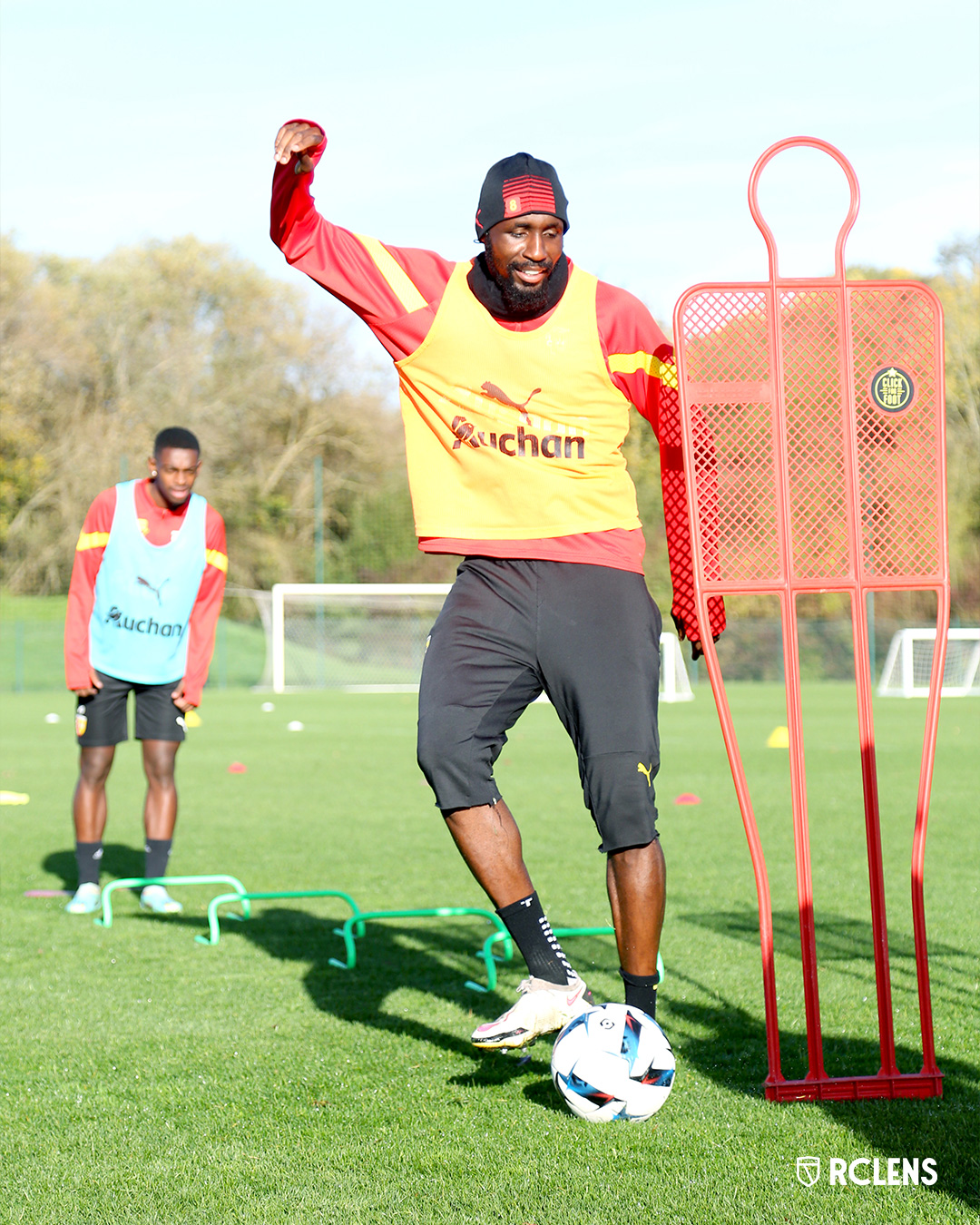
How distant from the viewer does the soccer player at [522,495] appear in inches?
143

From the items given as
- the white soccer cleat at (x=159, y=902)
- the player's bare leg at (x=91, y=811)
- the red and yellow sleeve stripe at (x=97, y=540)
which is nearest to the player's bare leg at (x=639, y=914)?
the white soccer cleat at (x=159, y=902)

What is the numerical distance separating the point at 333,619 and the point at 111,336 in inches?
490

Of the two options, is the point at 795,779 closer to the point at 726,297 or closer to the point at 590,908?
the point at 726,297

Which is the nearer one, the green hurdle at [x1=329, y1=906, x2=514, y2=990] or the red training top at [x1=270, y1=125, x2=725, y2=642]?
the red training top at [x1=270, y1=125, x2=725, y2=642]

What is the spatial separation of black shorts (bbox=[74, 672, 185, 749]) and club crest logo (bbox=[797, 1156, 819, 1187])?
4432 mm

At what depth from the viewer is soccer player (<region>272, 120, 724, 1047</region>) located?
143 inches

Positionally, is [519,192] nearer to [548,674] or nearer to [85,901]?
[548,674]

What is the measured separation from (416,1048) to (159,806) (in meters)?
3.05

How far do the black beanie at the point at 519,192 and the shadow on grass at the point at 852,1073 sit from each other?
7.95 ft

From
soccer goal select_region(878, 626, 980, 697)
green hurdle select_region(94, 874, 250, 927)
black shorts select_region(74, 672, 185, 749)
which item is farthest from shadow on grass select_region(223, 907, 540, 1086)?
soccer goal select_region(878, 626, 980, 697)

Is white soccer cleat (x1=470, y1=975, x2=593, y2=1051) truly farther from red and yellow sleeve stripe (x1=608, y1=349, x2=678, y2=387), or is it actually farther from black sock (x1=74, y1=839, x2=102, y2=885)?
black sock (x1=74, y1=839, x2=102, y2=885)

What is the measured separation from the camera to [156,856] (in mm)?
6695

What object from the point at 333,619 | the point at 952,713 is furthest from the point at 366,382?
the point at 952,713

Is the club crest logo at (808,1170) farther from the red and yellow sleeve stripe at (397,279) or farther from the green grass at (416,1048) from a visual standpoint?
the red and yellow sleeve stripe at (397,279)
